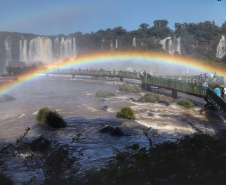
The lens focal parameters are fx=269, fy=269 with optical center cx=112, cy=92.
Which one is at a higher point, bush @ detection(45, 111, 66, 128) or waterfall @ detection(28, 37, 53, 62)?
waterfall @ detection(28, 37, 53, 62)

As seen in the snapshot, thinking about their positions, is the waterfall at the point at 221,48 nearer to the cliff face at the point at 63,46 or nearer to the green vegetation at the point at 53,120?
the cliff face at the point at 63,46

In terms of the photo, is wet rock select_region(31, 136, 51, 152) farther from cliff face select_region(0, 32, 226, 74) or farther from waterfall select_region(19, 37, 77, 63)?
waterfall select_region(19, 37, 77, 63)

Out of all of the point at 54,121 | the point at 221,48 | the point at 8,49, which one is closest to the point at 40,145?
the point at 54,121

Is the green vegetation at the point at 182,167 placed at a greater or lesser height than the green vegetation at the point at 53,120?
greater

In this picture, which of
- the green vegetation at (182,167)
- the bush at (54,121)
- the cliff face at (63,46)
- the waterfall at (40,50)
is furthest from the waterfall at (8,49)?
the green vegetation at (182,167)

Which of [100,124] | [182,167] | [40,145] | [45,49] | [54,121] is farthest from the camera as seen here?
[45,49]

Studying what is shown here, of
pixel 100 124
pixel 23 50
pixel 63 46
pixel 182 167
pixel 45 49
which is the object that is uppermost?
pixel 63 46

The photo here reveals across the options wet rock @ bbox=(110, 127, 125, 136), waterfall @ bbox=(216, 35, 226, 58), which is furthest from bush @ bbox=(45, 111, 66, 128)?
waterfall @ bbox=(216, 35, 226, 58)

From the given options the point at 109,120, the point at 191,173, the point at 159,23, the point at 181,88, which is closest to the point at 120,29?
the point at 159,23

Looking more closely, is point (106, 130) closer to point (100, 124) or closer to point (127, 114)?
point (100, 124)

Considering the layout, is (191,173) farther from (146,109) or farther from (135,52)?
(135,52)

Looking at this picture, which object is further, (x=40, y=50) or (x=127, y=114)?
(x=40, y=50)
